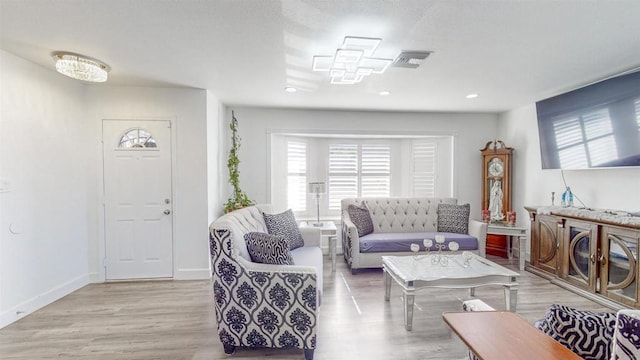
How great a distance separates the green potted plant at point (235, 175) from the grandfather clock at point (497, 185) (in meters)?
3.84

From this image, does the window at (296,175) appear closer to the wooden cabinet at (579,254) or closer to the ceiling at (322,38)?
the ceiling at (322,38)

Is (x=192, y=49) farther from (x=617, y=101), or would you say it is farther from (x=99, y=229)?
(x=617, y=101)

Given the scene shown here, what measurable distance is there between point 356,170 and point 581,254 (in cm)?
329

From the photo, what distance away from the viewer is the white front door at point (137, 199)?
12.0ft

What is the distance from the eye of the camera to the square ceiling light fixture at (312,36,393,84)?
7.57ft

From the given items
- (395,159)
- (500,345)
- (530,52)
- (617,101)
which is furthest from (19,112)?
(617,101)

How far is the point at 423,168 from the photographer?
542 cm

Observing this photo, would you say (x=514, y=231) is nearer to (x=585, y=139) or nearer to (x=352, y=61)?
(x=585, y=139)

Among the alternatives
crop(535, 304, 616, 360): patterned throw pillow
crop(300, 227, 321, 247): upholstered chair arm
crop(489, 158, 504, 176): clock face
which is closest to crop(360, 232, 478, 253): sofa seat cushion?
crop(300, 227, 321, 247): upholstered chair arm

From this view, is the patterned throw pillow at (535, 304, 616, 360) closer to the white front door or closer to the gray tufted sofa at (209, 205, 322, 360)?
the gray tufted sofa at (209, 205, 322, 360)

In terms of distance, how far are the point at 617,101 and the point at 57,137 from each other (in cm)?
603

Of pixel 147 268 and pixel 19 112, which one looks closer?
pixel 19 112

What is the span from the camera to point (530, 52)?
8.41 ft

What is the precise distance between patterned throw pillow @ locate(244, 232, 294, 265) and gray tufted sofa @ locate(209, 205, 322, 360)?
75 mm
